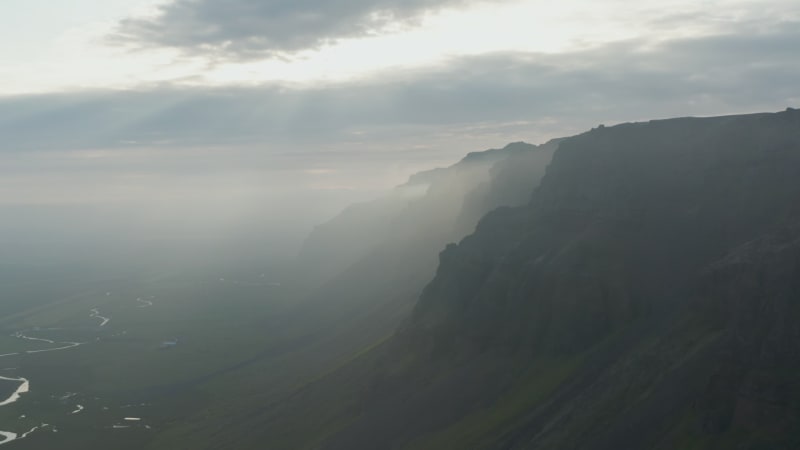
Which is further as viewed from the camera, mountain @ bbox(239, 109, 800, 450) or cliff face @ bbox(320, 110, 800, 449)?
mountain @ bbox(239, 109, 800, 450)

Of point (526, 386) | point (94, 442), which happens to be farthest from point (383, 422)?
point (94, 442)

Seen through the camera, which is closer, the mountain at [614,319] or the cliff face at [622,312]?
the cliff face at [622,312]

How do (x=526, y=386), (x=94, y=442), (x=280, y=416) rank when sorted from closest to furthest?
1. (x=526, y=386)
2. (x=280, y=416)
3. (x=94, y=442)

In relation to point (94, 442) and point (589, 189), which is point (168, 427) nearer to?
point (94, 442)
